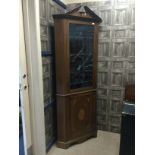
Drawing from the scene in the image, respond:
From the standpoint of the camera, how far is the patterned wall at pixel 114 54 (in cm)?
243

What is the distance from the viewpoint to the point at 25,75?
1993 millimetres

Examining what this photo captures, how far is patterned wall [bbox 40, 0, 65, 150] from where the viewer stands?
2108mm

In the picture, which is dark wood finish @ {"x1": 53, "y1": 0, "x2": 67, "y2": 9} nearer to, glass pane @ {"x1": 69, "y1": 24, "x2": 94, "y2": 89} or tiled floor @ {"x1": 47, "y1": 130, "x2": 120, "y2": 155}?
glass pane @ {"x1": 69, "y1": 24, "x2": 94, "y2": 89}

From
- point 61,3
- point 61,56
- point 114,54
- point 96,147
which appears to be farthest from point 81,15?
point 96,147

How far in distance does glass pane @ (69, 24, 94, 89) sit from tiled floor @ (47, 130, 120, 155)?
852 millimetres

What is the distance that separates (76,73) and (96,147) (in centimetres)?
107

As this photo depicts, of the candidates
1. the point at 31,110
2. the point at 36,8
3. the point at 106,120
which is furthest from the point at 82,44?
the point at 106,120

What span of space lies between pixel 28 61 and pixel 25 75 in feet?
0.54

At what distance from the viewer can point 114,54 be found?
8.42 ft

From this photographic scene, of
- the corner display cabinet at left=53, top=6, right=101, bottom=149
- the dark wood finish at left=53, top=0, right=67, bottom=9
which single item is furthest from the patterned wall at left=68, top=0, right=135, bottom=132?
the corner display cabinet at left=53, top=6, right=101, bottom=149

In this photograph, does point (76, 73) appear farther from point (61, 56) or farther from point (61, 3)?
Answer: point (61, 3)

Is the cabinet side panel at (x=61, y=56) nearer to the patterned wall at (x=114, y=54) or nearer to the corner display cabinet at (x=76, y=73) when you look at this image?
the corner display cabinet at (x=76, y=73)

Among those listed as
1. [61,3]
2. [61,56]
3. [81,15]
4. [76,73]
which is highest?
[61,3]

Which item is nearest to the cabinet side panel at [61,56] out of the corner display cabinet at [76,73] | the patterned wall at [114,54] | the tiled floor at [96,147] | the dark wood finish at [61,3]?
the corner display cabinet at [76,73]
